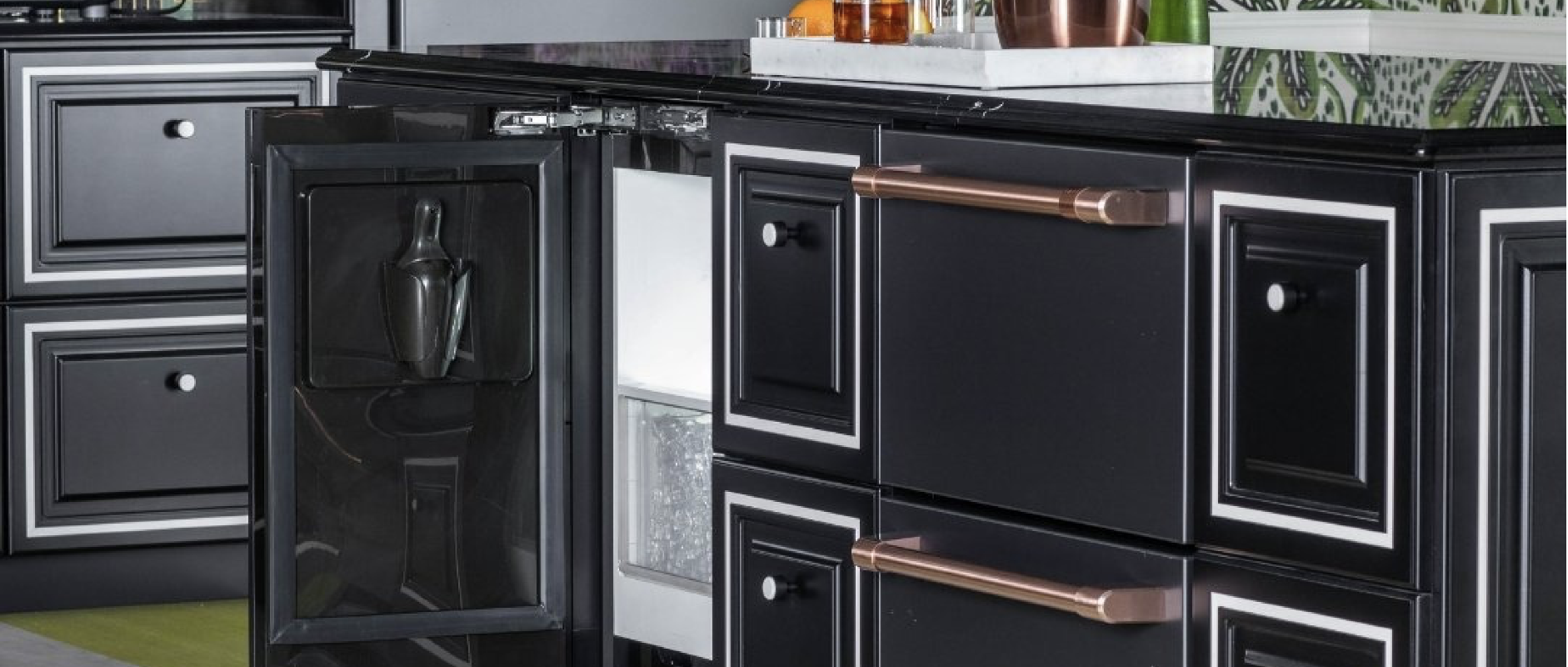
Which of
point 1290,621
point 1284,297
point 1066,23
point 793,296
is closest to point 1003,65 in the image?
point 1066,23

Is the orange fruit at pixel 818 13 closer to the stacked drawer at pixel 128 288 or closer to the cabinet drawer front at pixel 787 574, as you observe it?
the stacked drawer at pixel 128 288

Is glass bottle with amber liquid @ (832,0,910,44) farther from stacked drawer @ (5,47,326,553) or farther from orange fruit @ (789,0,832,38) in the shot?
stacked drawer @ (5,47,326,553)

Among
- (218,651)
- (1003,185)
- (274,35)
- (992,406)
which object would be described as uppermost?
(274,35)

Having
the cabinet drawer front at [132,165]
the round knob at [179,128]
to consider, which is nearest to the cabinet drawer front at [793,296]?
the cabinet drawer front at [132,165]

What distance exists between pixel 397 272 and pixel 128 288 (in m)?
1.20

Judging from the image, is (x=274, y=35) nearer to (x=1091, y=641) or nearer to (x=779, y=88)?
(x=779, y=88)

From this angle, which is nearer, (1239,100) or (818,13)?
(1239,100)

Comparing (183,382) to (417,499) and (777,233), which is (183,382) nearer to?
(417,499)

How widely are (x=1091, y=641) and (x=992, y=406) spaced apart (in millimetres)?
167

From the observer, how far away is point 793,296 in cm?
178

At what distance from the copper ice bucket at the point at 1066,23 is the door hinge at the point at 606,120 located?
27cm

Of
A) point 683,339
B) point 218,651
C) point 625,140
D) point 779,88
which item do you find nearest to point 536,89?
point 625,140

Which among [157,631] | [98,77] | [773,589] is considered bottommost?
[157,631]

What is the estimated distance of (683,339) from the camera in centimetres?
217
